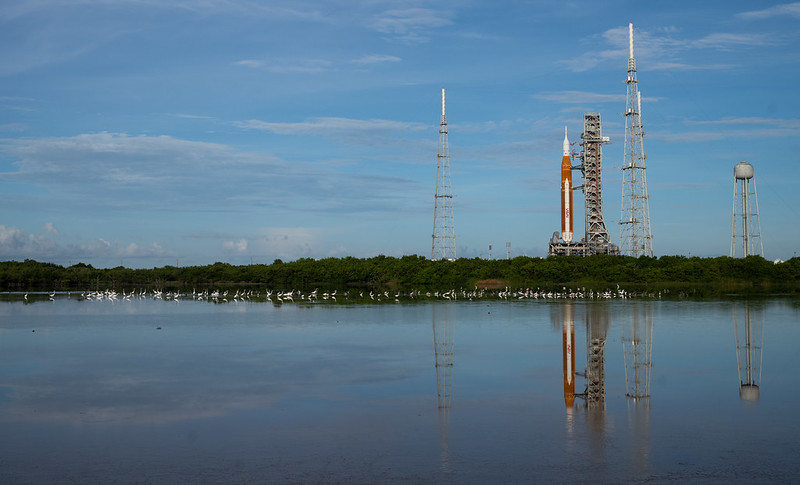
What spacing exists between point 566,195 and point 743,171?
2421cm

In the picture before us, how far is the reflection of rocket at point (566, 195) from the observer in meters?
105

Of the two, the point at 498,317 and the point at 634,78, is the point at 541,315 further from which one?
the point at 634,78

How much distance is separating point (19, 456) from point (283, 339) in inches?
683

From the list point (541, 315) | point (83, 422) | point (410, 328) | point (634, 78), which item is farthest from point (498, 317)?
point (634, 78)

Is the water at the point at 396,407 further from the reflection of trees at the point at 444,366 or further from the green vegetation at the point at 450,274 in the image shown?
the green vegetation at the point at 450,274

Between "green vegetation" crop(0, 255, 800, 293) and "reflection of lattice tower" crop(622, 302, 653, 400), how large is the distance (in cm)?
3902

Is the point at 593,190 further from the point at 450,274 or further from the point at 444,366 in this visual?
the point at 444,366

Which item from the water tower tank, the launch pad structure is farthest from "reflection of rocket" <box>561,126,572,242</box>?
the water tower tank

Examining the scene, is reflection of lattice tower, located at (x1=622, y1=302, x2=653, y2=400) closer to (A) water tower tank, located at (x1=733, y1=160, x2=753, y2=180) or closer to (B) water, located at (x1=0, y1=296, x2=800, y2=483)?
(B) water, located at (x1=0, y1=296, x2=800, y2=483)

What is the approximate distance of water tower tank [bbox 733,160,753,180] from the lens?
8738cm

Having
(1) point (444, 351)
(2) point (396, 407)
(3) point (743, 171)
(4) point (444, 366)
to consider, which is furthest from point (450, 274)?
(2) point (396, 407)

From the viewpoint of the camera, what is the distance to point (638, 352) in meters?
23.7

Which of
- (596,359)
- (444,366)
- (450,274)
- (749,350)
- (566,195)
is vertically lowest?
(444,366)

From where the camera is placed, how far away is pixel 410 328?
33.2 metres
